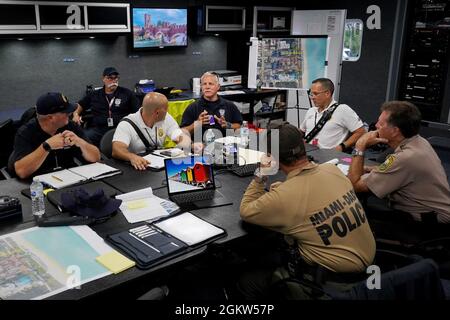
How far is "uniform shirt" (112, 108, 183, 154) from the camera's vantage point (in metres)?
3.39

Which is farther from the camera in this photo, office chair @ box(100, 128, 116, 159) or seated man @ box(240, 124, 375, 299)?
office chair @ box(100, 128, 116, 159)

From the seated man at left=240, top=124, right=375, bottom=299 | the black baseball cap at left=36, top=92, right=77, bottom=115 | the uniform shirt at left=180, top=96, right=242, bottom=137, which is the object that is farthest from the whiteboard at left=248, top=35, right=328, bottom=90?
the seated man at left=240, top=124, right=375, bottom=299

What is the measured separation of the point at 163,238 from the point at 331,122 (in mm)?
2412

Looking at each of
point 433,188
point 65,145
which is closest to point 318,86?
point 433,188

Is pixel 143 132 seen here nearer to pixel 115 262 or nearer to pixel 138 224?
pixel 138 224

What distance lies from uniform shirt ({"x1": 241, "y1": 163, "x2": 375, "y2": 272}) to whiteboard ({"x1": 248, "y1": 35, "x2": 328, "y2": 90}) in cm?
400

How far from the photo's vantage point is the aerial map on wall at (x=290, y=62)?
5.73 metres

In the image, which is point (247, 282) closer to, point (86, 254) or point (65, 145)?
point (86, 254)

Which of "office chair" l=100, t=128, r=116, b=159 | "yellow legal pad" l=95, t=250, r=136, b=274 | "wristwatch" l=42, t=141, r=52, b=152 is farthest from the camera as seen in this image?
"office chair" l=100, t=128, r=116, b=159

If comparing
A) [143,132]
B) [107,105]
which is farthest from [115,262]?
[107,105]

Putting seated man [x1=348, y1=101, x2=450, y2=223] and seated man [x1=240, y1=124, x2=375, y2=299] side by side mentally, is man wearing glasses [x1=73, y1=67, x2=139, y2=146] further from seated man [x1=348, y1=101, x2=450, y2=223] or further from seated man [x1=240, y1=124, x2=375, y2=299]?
seated man [x1=240, y1=124, x2=375, y2=299]

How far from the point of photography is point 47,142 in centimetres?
279
